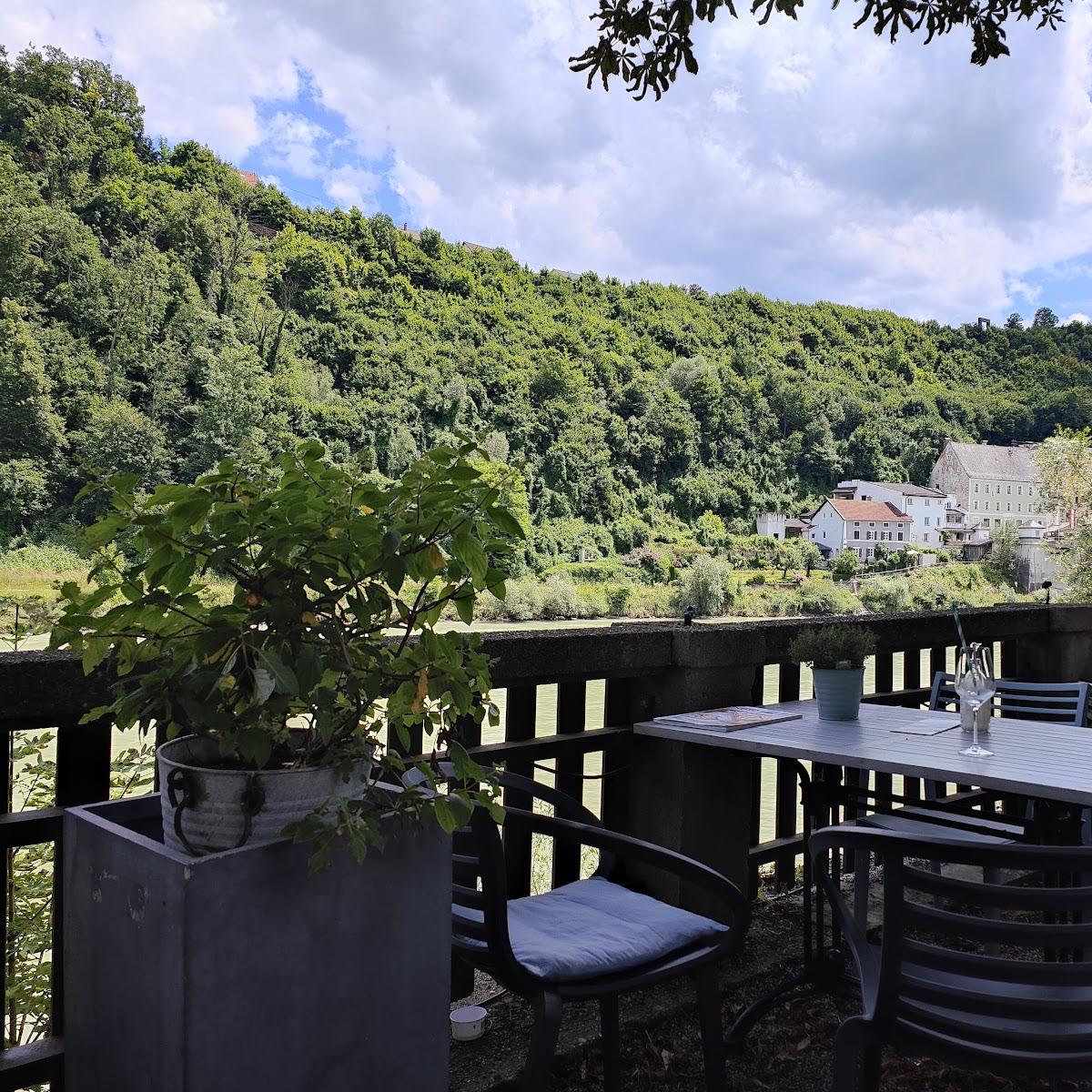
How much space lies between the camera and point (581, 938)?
1529mm

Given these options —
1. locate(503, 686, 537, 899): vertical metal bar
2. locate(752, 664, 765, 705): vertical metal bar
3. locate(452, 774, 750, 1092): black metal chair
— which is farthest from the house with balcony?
locate(452, 774, 750, 1092): black metal chair

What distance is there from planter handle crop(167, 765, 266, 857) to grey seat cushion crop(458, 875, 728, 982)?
23.5 inches

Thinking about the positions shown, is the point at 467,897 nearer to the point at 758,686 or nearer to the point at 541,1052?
the point at 541,1052

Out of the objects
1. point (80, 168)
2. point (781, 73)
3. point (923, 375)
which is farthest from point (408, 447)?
point (781, 73)

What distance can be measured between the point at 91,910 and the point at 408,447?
165ft

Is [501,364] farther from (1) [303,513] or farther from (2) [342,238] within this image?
(1) [303,513]

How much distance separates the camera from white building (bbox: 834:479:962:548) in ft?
204

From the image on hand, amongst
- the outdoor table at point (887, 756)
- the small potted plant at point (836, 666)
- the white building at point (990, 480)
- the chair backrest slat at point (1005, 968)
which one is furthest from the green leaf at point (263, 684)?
the white building at point (990, 480)

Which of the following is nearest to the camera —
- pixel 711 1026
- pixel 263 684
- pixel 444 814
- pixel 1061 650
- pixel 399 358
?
pixel 263 684

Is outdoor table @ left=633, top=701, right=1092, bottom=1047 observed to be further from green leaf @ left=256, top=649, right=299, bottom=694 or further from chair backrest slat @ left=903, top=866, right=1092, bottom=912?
green leaf @ left=256, top=649, right=299, bottom=694

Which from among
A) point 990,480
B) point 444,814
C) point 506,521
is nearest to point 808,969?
point 444,814

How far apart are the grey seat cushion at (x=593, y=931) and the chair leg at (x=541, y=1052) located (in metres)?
0.07

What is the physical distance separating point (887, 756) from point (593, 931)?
0.77 meters

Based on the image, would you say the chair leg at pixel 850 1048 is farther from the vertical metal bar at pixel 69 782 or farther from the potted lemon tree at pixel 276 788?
the vertical metal bar at pixel 69 782
